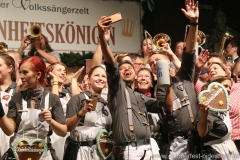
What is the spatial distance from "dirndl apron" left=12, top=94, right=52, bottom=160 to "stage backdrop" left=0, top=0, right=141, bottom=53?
3531 mm

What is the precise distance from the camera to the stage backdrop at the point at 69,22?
7.59m

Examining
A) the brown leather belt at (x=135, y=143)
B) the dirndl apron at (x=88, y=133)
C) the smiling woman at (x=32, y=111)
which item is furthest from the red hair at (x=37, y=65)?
the brown leather belt at (x=135, y=143)

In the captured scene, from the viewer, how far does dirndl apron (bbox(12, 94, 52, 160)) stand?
4152 millimetres

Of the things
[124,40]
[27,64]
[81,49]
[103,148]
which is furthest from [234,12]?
[27,64]

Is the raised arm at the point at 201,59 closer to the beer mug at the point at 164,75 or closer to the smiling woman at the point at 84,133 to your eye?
the beer mug at the point at 164,75

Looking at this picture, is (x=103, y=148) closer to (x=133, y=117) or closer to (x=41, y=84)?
(x=133, y=117)

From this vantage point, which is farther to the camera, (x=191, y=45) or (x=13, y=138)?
(x=191, y=45)

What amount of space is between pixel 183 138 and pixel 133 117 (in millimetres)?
723

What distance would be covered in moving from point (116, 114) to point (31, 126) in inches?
30.5

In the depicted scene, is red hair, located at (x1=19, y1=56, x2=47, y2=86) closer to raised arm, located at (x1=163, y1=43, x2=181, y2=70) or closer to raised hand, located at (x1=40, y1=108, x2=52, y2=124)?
raised hand, located at (x1=40, y1=108, x2=52, y2=124)

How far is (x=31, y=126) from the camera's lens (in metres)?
4.19

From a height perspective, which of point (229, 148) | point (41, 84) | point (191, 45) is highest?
point (191, 45)

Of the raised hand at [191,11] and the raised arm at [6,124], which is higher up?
the raised hand at [191,11]

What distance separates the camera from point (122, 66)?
547 centimetres
